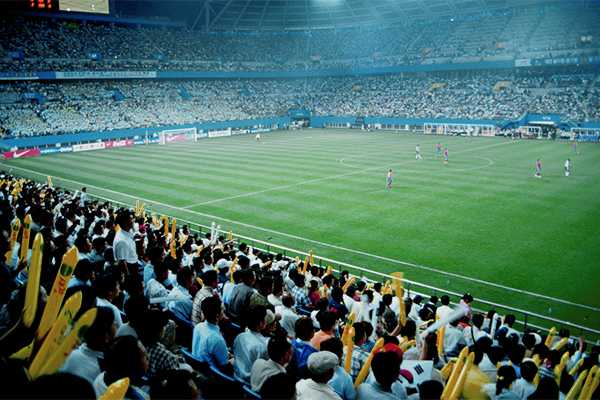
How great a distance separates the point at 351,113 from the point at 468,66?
20180 millimetres

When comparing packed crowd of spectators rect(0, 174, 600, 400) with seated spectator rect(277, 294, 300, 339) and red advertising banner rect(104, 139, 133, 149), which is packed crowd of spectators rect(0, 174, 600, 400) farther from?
red advertising banner rect(104, 139, 133, 149)

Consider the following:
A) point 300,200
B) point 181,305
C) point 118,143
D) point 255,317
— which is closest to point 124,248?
point 181,305

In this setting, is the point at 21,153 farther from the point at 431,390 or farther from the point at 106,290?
the point at 431,390

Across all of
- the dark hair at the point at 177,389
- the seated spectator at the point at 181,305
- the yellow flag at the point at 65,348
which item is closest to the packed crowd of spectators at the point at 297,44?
the seated spectator at the point at 181,305

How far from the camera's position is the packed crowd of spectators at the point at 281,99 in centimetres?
5659

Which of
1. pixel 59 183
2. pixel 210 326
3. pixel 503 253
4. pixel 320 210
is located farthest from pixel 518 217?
pixel 59 183

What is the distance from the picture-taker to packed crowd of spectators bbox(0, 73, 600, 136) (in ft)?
186

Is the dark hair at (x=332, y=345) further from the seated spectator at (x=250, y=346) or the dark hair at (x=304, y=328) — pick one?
the seated spectator at (x=250, y=346)

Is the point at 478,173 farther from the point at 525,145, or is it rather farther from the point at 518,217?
the point at 525,145

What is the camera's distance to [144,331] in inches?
197

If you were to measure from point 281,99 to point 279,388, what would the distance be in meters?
84.2

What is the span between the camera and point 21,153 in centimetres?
4650

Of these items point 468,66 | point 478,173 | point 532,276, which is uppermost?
point 468,66

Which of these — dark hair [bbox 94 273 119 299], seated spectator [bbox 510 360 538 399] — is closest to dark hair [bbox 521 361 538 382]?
seated spectator [bbox 510 360 538 399]
